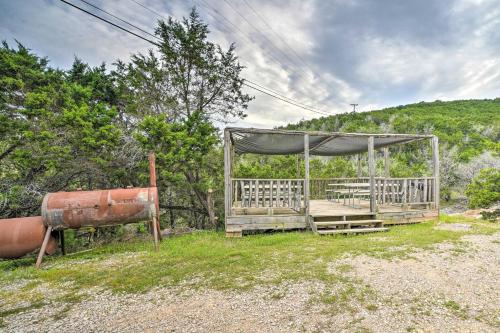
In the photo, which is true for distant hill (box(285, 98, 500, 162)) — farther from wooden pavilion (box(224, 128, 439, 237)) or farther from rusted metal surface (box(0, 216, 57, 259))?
rusted metal surface (box(0, 216, 57, 259))

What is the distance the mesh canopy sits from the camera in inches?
266

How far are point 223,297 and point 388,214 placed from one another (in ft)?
20.6

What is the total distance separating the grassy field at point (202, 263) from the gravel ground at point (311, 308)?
0.97 feet

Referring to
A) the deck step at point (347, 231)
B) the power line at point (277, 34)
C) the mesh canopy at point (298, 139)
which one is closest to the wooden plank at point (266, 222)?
the deck step at point (347, 231)

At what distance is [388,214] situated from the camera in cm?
723

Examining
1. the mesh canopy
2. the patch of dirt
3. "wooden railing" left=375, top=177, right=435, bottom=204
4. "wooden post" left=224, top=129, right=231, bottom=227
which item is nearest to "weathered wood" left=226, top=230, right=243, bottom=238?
"wooden post" left=224, top=129, right=231, bottom=227

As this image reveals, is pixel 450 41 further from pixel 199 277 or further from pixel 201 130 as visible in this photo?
pixel 199 277

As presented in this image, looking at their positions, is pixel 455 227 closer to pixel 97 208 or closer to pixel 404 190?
pixel 404 190

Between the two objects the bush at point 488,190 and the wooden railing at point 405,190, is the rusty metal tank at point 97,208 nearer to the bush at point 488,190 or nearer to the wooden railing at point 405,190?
the wooden railing at point 405,190

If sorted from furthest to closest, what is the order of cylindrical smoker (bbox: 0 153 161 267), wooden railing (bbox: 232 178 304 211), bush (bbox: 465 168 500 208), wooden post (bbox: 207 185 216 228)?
wooden post (bbox: 207 185 216 228), bush (bbox: 465 168 500 208), wooden railing (bbox: 232 178 304 211), cylindrical smoker (bbox: 0 153 161 267)

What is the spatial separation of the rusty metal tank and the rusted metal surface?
0.80ft

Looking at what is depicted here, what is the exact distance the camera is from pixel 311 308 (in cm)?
273

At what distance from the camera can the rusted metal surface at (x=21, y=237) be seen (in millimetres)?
4527

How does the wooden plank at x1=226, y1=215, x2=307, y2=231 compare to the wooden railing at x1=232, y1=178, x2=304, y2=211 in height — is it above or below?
below
